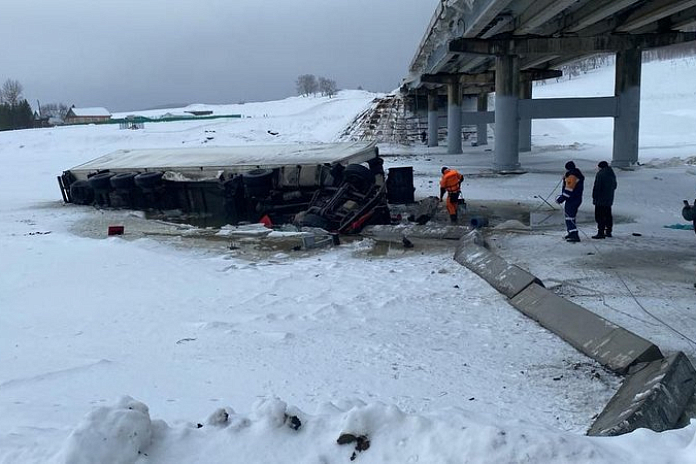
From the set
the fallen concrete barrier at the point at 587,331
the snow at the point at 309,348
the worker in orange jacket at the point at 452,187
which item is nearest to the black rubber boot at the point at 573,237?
the snow at the point at 309,348

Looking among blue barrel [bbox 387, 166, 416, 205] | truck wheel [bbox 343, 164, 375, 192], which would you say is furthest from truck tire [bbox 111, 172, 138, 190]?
blue barrel [bbox 387, 166, 416, 205]

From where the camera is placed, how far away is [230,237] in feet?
46.2

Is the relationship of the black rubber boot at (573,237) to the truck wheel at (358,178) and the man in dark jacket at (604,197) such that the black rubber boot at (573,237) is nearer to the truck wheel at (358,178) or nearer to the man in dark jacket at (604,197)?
the man in dark jacket at (604,197)

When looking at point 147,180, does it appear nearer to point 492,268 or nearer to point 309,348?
point 492,268

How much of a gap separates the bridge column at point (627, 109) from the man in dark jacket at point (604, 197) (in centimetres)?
1516

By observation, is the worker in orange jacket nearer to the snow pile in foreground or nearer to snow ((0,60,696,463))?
snow ((0,60,696,463))

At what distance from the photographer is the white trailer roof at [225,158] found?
17359mm

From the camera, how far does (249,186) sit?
16.6m

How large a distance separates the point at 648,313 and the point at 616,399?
2776 millimetres

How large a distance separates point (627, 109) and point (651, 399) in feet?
80.1

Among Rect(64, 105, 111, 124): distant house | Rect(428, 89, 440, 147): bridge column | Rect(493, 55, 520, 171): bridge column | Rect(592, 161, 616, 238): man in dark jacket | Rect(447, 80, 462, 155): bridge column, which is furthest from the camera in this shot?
Rect(64, 105, 111, 124): distant house

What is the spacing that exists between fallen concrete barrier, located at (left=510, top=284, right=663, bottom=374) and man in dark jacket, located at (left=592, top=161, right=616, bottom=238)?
4710mm

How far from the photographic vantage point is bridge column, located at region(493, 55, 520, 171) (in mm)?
25656

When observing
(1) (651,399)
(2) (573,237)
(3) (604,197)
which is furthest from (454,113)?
(1) (651,399)
